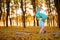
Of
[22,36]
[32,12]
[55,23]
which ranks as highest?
[32,12]

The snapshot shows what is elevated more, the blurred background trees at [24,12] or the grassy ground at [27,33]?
the blurred background trees at [24,12]

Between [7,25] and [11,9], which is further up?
[11,9]

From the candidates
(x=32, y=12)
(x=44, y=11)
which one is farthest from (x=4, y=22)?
(x=44, y=11)

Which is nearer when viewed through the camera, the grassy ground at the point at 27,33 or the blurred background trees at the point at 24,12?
the grassy ground at the point at 27,33

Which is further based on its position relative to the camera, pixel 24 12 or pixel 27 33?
pixel 24 12

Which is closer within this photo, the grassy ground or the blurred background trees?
the grassy ground

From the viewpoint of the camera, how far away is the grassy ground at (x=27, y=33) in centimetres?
439

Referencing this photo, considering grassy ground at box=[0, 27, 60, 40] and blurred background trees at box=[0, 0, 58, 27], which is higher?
blurred background trees at box=[0, 0, 58, 27]

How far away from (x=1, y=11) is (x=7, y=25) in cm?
42

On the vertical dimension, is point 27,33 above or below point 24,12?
below

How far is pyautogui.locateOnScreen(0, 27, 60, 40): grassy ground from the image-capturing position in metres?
4.39

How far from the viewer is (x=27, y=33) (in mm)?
4488

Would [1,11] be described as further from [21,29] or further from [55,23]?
[55,23]

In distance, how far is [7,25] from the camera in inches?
183
